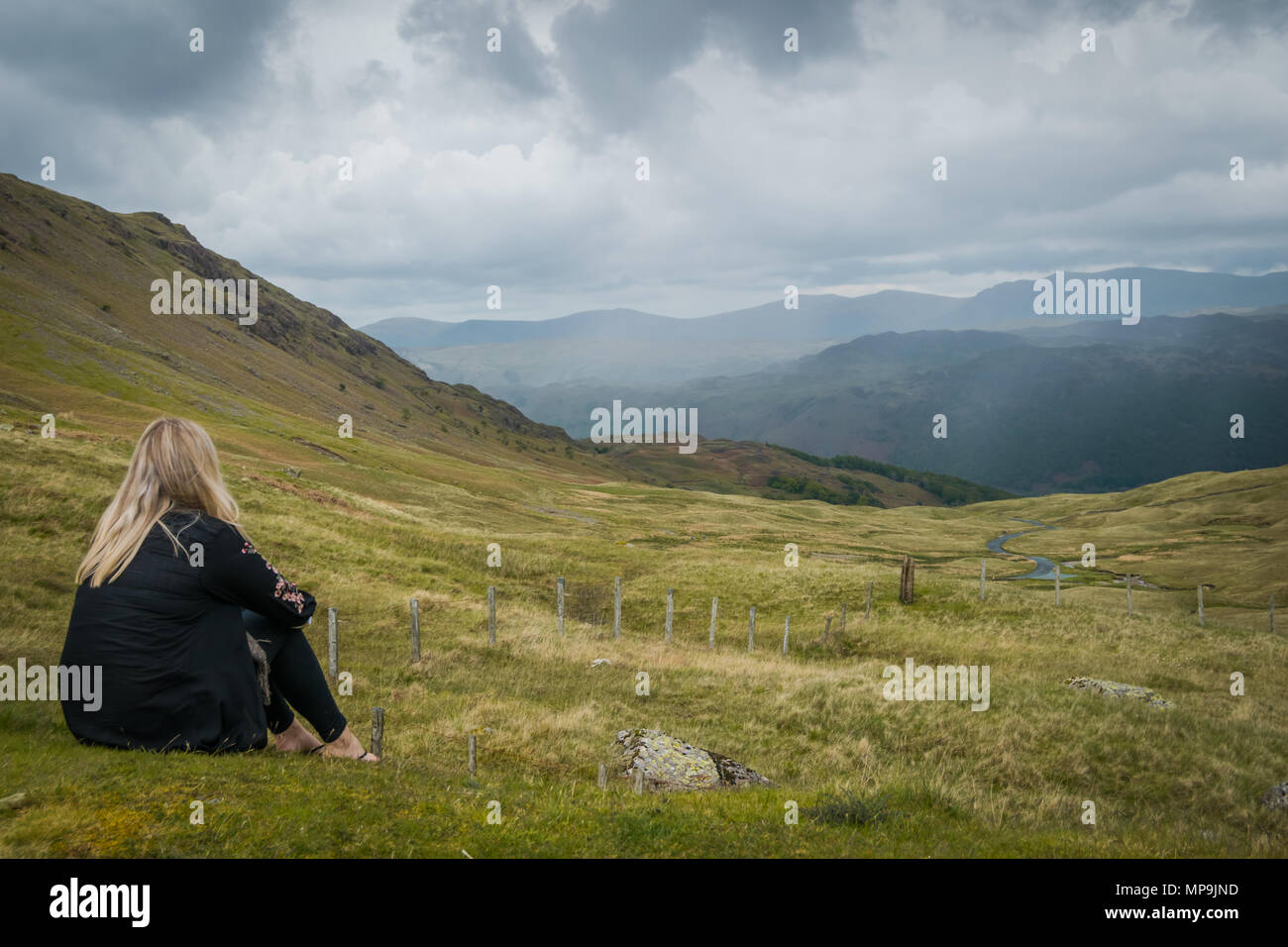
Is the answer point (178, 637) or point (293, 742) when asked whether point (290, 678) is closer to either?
point (293, 742)

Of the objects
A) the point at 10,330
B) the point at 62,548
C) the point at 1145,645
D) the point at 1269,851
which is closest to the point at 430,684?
the point at 62,548

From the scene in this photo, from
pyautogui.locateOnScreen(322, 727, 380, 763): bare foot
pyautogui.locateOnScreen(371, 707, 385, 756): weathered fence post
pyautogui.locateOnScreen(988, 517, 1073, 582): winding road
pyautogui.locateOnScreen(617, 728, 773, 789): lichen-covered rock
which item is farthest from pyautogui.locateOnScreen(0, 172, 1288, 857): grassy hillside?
pyautogui.locateOnScreen(988, 517, 1073, 582): winding road

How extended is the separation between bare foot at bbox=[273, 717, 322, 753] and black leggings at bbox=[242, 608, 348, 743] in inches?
3.7

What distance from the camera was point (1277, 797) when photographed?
14172mm

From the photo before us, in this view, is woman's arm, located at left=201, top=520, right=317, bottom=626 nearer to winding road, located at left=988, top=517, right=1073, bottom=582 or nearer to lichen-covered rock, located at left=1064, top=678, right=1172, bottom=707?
lichen-covered rock, located at left=1064, top=678, right=1172, bottom=707

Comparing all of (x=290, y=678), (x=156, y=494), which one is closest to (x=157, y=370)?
(x=290, y=678)

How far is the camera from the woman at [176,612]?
6.22 metres

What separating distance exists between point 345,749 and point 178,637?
262cm

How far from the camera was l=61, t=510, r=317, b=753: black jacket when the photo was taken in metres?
6.22

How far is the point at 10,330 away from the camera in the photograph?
80562 mm

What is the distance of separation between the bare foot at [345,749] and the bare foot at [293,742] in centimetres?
14

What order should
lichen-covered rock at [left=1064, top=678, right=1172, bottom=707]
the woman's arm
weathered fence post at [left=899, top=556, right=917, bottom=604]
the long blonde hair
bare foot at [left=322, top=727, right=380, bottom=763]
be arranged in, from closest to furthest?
the long blonde hair < the woman's arm < bare foot at [left=322, top=727, right=380, bottom=763] < lichen-covered rock at [left=1064, top=678, right=1172, bottom=707] < weathered fence post at [left=899, top=556, right=917, bottom=604]
